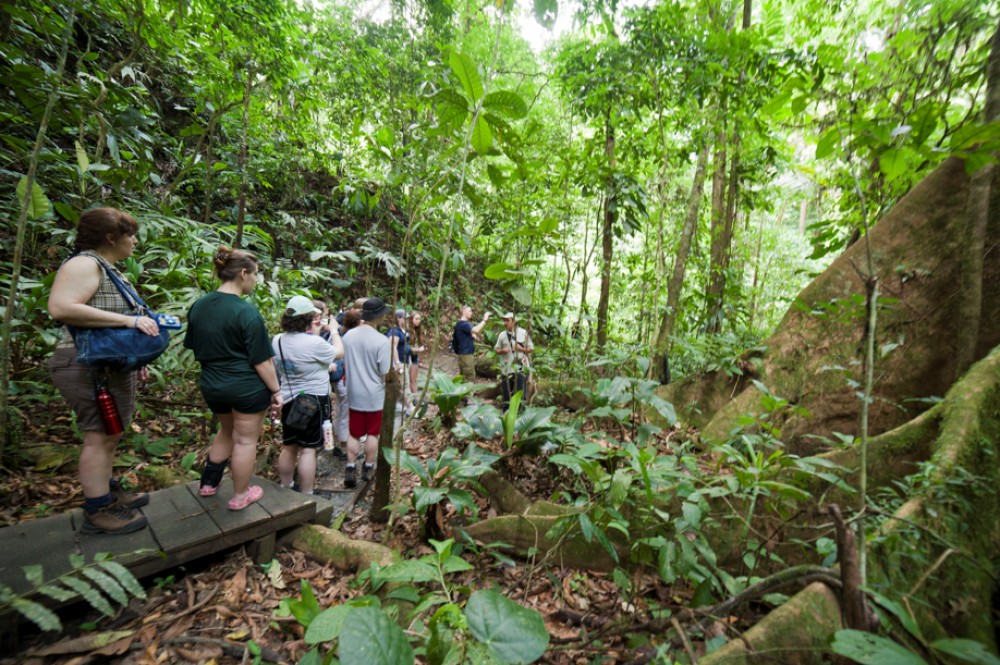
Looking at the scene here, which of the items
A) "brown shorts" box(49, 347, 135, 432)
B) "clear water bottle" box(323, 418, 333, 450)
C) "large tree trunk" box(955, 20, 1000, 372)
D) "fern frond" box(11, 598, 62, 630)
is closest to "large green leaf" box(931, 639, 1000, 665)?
"fern frond" box(11, 598, 62, 630)

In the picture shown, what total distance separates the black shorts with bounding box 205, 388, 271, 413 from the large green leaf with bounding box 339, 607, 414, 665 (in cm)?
234

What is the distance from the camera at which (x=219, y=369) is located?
9.28ft

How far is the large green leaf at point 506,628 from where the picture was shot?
1.05 metres

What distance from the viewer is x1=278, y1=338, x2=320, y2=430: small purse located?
367cm

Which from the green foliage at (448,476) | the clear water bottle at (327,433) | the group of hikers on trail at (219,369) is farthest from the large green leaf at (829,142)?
the clear water bottle at (327,433)

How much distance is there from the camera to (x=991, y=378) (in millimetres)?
2436

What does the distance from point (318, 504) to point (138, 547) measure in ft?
3.75

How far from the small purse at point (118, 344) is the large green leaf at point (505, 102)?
2425 mm

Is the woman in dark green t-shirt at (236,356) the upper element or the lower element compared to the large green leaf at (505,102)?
lower

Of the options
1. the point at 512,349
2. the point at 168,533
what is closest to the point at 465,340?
the point at 512,349

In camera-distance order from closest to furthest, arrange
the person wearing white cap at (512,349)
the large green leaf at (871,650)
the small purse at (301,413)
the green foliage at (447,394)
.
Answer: the large green leaf at (871,650) < the green foliage at (447,394) < the small purse at (301,413) < the person wearing white cap at (512,349)

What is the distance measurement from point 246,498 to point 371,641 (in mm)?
2629

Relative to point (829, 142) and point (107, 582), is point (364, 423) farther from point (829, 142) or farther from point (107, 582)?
point (829, 142)

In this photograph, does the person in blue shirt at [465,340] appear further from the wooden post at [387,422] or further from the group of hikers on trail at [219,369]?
the wooden post at [387,422]
